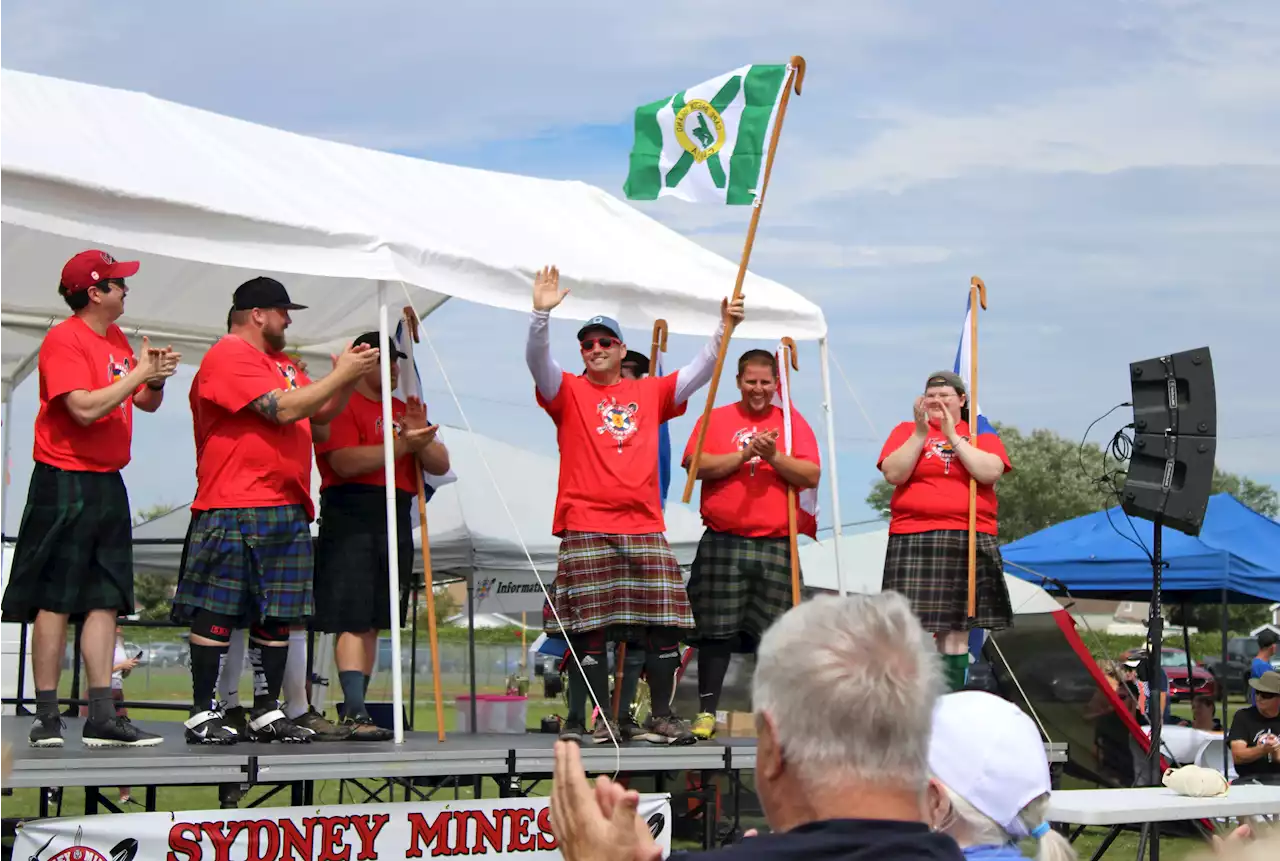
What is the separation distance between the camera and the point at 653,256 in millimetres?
6961

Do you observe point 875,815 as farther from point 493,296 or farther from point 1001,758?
point 493,296

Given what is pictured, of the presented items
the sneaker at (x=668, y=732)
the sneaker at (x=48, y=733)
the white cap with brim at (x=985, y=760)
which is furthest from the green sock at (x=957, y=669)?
the white cap with brim at (x=985, y=760)

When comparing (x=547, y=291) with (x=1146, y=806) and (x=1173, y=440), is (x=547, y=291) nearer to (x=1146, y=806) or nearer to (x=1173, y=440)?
(x=1146, y=806)

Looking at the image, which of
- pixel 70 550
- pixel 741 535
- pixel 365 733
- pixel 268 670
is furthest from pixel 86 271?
pixel 741 535

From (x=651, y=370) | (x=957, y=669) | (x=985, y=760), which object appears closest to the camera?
(x=985, y=760)

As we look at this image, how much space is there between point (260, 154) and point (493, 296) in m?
1.22

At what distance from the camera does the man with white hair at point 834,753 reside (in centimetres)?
171

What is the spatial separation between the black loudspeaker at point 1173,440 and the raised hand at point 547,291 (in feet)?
11.2

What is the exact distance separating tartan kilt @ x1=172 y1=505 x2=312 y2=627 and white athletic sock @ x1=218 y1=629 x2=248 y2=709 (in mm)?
97

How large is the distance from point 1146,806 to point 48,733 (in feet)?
12.3

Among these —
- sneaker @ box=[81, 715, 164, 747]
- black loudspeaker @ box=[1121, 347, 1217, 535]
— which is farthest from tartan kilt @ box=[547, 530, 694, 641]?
black loudspeaker @ box=[1121, 347, 1217, 535]

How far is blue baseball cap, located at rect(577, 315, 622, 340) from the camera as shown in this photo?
5992mm

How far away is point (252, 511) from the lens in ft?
17.1

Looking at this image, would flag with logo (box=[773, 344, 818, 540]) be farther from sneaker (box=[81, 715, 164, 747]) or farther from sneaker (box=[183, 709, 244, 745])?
sneaker (box=[81, 715, 164, 747])
